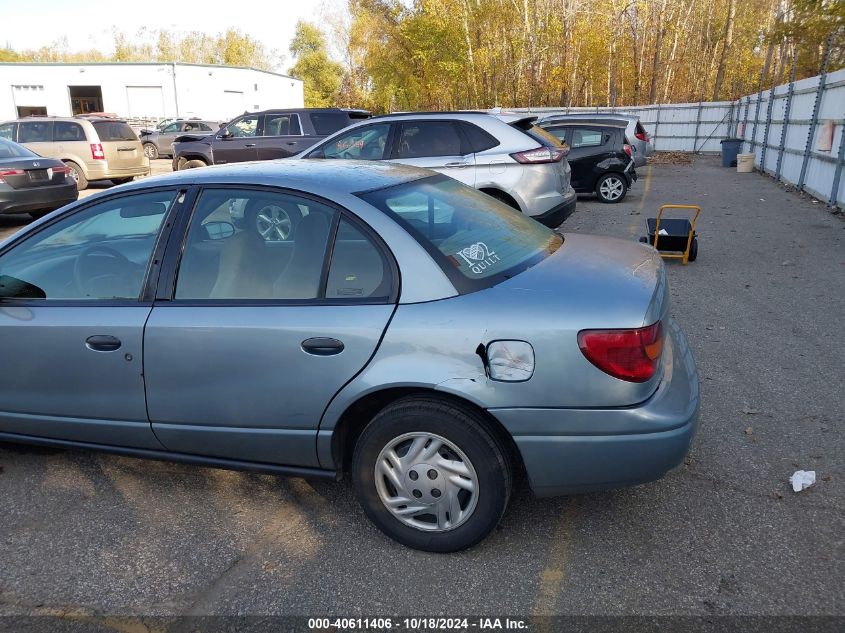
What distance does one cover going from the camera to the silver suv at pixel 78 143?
1541 centimetres

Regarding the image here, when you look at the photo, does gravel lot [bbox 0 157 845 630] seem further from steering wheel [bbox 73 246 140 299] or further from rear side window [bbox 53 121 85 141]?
rear side window [bbox 53 121 85 141]

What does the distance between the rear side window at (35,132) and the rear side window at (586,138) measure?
1219cm

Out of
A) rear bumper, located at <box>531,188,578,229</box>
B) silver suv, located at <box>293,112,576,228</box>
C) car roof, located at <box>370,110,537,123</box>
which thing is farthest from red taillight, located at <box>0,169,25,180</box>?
rear bumper, located at <box>531,188,578,229</box>

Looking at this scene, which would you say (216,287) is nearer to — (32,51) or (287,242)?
(287,242)

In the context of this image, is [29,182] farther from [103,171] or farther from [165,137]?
[165,137]

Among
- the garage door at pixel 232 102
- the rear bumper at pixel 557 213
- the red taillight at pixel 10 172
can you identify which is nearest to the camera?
the rear bumper at pixel 557 213

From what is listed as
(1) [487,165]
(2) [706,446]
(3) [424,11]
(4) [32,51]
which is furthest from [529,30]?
(4) [32,51]

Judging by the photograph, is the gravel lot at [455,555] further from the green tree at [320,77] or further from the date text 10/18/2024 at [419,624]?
the green tree at [320,77]

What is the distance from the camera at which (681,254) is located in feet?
27.3

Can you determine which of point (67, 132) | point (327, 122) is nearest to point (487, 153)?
point (327, 122)

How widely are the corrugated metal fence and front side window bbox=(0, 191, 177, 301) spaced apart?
12.1 meters

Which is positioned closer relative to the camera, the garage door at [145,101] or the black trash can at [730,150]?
the black trash can at [730,150]

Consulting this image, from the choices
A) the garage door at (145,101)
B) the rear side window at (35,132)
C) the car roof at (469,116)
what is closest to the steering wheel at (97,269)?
the car roof at (469,116)

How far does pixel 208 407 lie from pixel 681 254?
693 cm
